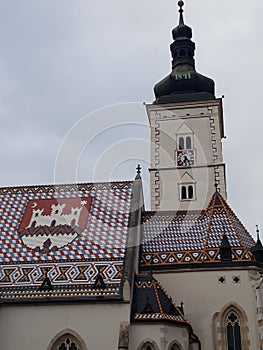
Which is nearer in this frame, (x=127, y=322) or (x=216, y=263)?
(x=127, y=322)

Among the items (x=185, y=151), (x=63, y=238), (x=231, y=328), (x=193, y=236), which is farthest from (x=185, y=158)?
(x=231, y=328)

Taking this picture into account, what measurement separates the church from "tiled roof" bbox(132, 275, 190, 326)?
40 millimetres

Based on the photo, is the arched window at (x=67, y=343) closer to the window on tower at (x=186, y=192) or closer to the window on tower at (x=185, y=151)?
the window on tower at (x=186, y=192)

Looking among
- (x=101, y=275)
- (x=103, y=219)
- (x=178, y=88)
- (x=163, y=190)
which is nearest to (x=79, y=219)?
(x=103, y=219)

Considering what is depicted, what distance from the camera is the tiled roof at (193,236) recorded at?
24047mm

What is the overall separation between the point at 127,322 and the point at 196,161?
15631mm

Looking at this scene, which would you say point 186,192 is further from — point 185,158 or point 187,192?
point 185,158

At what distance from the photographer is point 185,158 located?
34250 mm

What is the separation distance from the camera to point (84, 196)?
27172mm

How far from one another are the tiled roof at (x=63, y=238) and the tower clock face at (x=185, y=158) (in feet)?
24.0

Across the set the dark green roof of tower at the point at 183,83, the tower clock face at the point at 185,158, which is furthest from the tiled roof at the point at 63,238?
the dark green roof of tower at the point at 183,83

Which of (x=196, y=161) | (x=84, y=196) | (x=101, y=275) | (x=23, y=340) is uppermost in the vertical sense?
→ (x=196, y=161)

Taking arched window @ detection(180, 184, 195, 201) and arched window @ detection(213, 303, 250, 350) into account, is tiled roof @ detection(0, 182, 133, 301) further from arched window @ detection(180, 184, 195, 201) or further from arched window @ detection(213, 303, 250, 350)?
arched window @ detection(180, 184, 195, 201)

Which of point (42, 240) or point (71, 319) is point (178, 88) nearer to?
point (42, 240)
